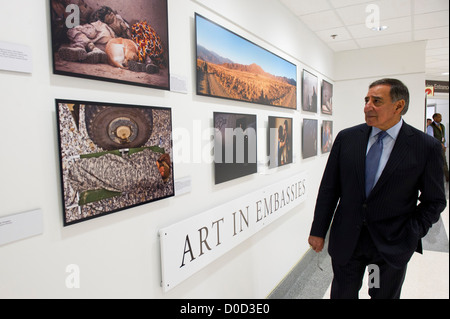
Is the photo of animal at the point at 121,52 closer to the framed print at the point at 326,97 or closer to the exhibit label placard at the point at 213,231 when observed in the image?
the exhibit label placard at the point at 213,231

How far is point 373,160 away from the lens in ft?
5.91

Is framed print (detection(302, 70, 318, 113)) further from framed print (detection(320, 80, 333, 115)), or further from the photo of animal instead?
the photo of animal

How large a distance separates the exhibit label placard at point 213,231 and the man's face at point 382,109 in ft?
3.60

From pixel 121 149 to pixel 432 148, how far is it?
175 centimetres

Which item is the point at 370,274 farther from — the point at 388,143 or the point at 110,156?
the point at 110,156

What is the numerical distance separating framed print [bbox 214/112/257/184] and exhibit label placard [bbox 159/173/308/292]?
23 cm

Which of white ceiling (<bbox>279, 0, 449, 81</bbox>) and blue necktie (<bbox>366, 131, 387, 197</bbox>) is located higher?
white ceiling (<bbox>279, 0, 449, 81</bbox>)

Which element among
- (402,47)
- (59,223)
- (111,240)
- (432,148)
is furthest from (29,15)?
(402,47)

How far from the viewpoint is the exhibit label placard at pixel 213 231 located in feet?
5.30

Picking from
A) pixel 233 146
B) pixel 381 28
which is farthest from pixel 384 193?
pixel 381 28

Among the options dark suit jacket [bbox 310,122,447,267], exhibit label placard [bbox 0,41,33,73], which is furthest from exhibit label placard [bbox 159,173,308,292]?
exhibit label placard [bbox 0,41,33,73]

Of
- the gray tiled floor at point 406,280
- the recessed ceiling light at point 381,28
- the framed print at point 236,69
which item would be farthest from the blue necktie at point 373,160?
the recessed ceiling light at point 381,28

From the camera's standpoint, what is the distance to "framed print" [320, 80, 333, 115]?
14.3 feet

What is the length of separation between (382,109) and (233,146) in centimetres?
102
